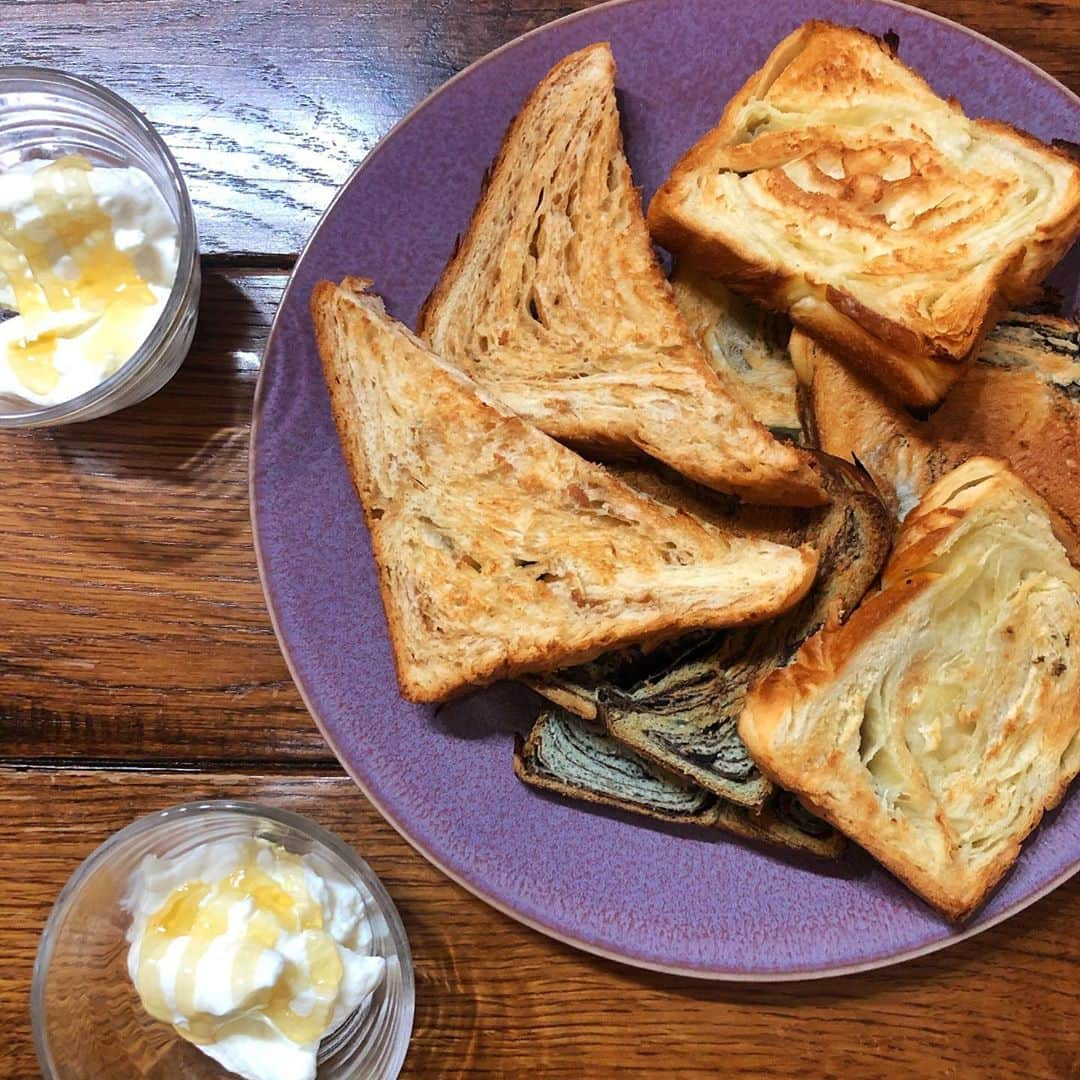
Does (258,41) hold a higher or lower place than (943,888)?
higher

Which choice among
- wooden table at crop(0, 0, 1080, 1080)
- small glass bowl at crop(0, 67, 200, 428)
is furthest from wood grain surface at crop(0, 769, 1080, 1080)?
small glass bowl at crop(0, 67, 200, 428)

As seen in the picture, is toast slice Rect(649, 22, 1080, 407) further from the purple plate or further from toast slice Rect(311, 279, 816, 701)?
toast slice Rect(311, 279, 816, 701)

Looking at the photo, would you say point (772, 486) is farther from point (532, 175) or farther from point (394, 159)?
point (394, 159)

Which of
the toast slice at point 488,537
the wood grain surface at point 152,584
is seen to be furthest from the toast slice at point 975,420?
the wood grain surface at point 152,584

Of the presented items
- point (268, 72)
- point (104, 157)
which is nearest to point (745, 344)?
point (268, 72)

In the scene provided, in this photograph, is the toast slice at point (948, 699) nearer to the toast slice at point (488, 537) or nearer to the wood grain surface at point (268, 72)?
the toast slice at point (488, 537)

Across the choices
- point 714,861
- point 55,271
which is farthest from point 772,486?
point 55,271
